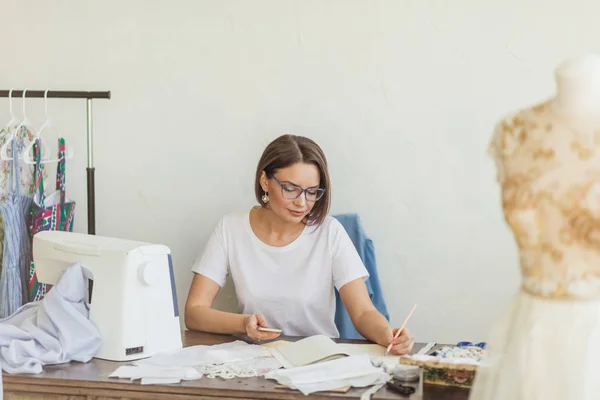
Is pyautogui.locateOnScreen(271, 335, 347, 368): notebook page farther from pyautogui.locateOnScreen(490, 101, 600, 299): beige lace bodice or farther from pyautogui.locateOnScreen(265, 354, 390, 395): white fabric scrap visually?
pyautogui.locateOnScreen(490, 101, 600, 299): beige lace bodice

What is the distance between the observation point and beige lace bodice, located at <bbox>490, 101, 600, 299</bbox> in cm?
161

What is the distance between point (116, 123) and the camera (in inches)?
126

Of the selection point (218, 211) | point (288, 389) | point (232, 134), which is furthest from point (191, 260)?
point (288, 389)

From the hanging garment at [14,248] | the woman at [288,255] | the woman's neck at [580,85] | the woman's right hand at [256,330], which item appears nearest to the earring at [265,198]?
the woman at [288,255]

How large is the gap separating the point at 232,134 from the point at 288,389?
1.29 meters

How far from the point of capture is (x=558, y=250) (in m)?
1.64

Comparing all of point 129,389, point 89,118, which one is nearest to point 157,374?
point 129,389

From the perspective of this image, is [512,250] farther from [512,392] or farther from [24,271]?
[24,271]

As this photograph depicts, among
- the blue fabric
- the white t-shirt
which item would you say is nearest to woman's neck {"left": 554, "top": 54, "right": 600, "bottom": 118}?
the white t-shirt

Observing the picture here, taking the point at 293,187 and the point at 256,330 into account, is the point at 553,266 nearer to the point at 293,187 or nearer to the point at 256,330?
the point at 256,330

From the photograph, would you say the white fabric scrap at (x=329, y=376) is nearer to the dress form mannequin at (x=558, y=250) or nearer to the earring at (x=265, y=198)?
the dress form mannequin at (x=558, y=250)

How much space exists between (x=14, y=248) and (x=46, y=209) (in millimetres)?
171

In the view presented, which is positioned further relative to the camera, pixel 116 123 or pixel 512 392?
pixel 116 123

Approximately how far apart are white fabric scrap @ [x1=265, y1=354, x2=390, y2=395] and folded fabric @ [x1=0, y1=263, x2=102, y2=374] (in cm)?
53
